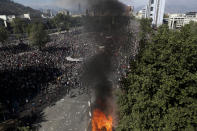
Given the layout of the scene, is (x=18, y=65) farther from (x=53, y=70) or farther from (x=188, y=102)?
(x=188, y=102)

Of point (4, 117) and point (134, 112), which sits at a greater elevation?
point (134, 112)

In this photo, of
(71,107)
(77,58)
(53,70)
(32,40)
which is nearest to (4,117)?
(71,107)

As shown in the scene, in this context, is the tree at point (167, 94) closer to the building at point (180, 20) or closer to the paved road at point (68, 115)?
the paved road at point (68, 115)

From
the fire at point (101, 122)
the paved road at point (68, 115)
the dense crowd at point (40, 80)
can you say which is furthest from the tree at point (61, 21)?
the fire at point (101, 122)

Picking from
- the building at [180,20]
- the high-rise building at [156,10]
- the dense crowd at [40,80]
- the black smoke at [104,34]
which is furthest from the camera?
the building at [180,20]

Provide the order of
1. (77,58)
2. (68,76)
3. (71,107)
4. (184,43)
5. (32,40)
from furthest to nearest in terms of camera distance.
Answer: (32,40)
(77,58)
(68,76)
(71,107)
(184,43)

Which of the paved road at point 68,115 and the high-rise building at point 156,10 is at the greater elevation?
the high-rise building at point 156,10

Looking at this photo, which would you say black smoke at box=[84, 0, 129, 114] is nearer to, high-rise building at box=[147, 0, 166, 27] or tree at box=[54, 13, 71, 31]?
high-rise building at box=[147, 0, 166, 27]

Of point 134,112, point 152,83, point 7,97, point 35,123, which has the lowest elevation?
point 35,123

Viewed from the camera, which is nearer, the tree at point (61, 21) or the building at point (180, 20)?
the tree at point (61, 21)
